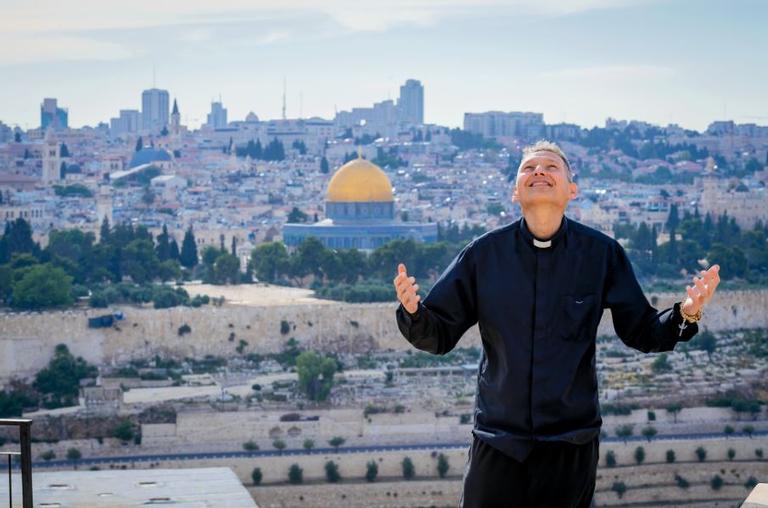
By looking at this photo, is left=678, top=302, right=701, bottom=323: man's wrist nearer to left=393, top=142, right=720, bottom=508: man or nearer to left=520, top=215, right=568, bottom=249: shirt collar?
left=393, top=142, right=720, bottom=508: man

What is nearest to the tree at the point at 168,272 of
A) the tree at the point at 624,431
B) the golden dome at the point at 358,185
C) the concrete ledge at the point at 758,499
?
the golden dome at the point at 358,185

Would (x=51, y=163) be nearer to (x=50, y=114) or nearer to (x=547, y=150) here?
(x=50, y=114)

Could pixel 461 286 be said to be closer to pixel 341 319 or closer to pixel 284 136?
pixel 341 319

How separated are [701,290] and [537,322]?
1.03 feet

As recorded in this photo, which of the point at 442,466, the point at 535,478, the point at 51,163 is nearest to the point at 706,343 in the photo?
the point at 442,466

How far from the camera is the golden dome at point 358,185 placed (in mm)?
38969

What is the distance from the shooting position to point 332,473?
19.4m

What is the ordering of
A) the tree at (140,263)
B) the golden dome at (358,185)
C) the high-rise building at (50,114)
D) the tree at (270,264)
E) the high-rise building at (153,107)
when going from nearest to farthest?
the tree at (140,263), the tree at (270,264), the golden dome at (358,185), the high-rise building at (50,114), the high-rise building at (153,107)

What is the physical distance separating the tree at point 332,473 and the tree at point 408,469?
639mm

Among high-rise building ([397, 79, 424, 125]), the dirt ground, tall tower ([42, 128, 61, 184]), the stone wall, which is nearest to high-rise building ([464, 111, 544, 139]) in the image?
high-rise building ([397, 79, 424, 125])

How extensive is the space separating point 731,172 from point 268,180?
15.0 m

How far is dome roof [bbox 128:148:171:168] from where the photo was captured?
65125 millimetres

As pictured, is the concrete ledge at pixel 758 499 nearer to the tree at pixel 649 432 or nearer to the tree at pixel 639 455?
the tree at pixel 639 455

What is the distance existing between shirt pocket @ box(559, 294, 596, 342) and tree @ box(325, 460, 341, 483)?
1541 centimetres
